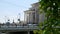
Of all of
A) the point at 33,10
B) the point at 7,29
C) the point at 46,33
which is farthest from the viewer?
the point at 33,10

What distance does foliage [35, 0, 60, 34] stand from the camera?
2328 millimetres

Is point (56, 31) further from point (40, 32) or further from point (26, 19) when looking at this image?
point (26, 19)

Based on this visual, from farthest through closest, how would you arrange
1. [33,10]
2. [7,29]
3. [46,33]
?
1. [33,10]
2. [7,29]
3. [46,33]

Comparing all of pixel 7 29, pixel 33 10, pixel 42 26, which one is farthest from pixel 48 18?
pixel 33 10

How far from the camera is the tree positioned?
91.7 inches

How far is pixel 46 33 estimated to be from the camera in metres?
2.27

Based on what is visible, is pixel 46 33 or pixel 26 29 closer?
pixel 46 33

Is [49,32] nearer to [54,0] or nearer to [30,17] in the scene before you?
[54,0]

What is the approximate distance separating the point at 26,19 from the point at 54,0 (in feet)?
112

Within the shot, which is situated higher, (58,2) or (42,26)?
(58,2)

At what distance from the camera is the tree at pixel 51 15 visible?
2.33 m

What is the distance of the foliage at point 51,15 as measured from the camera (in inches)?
91.7

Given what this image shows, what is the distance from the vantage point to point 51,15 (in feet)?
7.81

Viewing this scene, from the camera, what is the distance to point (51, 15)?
2.38m
